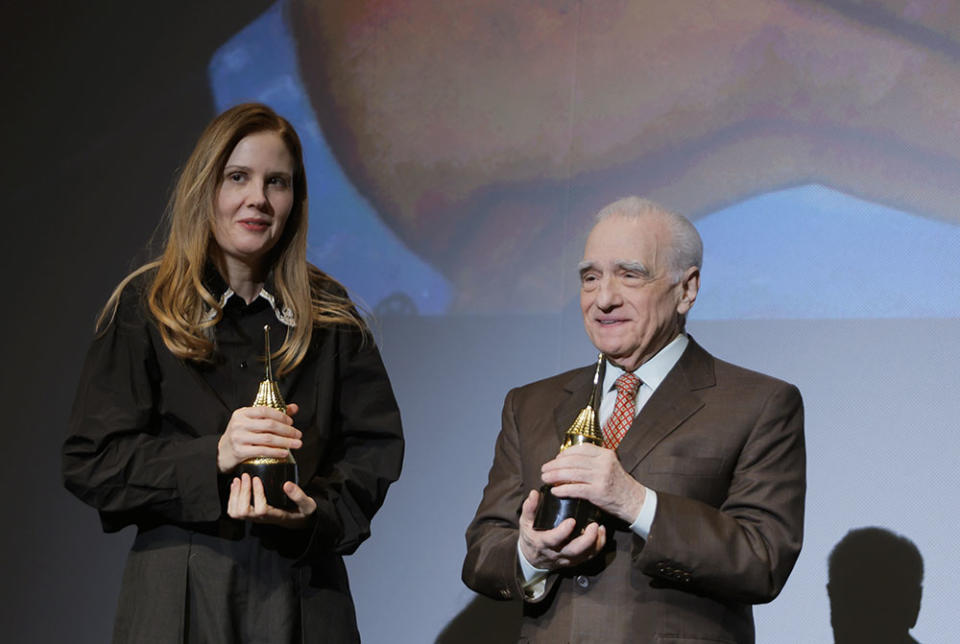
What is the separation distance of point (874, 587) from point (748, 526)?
148cm

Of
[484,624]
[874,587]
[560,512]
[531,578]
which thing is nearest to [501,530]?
[531,578]

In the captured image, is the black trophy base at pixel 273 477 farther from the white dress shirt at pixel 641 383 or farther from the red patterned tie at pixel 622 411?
the red patterned tie at pixel 622 411

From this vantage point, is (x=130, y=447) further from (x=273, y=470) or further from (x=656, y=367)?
(x=656, y=367)

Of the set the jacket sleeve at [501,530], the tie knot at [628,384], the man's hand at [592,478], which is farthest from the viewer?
the tie knot at [628,384]

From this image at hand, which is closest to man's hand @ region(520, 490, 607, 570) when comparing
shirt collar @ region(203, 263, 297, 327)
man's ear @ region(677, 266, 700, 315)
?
man's ear @ region(677, 266, 700, 315)

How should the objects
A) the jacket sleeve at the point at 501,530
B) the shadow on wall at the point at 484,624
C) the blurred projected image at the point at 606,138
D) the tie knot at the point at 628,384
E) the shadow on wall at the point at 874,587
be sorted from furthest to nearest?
1. the shadow on wall at the point at 484,624
2. the blurred projected image at the point at 606,138
3. the shadow on wall at the point at 874,587
4. the tie knot at the point at 628,384
5. the jacket sleeve at the point at 501,530

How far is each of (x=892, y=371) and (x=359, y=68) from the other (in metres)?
2.18

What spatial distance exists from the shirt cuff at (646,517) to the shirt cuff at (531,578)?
0.70 ft

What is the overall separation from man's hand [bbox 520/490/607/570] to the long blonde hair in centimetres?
59

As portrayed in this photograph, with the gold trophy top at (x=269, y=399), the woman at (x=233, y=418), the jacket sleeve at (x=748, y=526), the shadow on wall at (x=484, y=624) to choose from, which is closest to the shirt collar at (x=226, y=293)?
Result: the woman at (x=233, y=418)

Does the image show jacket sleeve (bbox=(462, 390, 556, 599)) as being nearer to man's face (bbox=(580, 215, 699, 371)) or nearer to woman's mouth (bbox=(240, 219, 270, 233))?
man's face (bbox=(580, 215, 699, 371))

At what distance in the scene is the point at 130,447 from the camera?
7.13 feet

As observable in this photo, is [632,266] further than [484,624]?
No

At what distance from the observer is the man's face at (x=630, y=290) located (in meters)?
2.30
